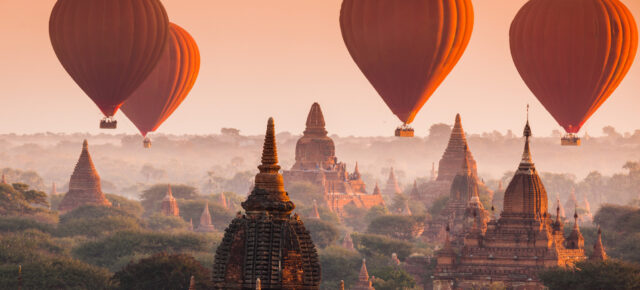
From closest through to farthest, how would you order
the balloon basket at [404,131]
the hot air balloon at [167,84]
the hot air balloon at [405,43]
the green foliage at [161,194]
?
the balloon basket at [404,131] → the hot air balloon at [405,43] → the hot air balloon at [167,84] → the green foliage at [161,194]

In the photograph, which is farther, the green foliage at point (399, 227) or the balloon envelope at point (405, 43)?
the green foliage at point (399, 227)

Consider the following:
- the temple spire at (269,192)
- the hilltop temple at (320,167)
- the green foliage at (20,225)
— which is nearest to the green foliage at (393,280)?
the green foliage at (20,225)

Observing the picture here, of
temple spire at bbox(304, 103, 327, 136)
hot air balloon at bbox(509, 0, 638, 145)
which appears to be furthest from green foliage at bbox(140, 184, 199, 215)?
hot air balloon at bbox(509, 0, 638, 145)

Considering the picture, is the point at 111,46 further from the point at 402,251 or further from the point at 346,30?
the point at 402,251

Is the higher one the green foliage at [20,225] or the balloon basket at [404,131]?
the balloon basket at [404,131]

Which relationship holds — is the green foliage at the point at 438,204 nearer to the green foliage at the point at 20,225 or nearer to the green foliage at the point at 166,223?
the green foliage at the point at 166,223

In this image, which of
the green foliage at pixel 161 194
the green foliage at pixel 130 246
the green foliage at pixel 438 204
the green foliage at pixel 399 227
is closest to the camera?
the green foliage at pixel 130 246

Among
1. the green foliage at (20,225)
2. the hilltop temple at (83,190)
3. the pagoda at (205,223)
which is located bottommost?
the green foliage at (20,225)

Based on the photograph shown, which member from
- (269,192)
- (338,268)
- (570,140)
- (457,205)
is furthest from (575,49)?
(457,205)

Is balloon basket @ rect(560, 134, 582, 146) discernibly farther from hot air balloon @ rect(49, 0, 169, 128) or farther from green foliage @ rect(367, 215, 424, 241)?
green foliage @ rect(367, 215, 424, 241)
